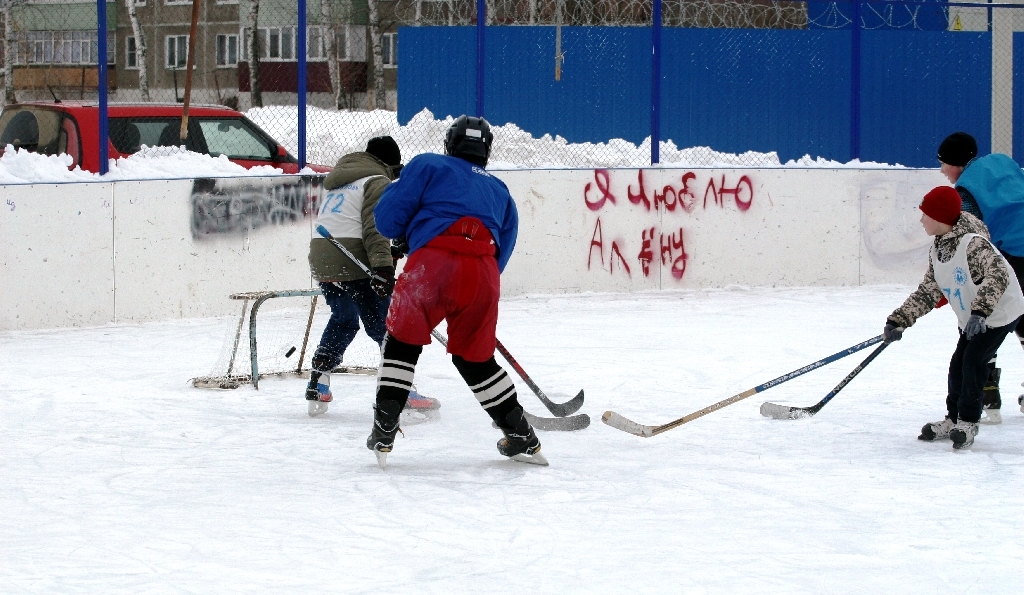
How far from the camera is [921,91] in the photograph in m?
13.3

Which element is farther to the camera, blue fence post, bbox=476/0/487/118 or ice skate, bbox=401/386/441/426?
blue fence post, bbox=476/0/487/118

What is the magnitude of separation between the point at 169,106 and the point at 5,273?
2069 millimetres

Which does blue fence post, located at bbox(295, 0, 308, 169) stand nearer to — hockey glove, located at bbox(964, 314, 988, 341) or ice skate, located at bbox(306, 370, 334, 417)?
ice skate, located at bbox(306, 370, 334, 417)

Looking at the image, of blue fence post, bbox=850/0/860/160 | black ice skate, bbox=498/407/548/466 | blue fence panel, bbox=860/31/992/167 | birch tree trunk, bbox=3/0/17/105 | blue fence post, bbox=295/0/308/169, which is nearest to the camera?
black ice skate, bbox=498/407/548/466

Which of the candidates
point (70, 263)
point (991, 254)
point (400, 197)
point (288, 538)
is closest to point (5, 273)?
point (70, 263)

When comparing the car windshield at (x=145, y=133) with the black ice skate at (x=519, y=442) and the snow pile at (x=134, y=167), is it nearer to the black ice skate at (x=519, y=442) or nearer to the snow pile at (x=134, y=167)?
the snow pile at (x=134, y=167)

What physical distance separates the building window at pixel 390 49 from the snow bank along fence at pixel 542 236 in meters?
3.81

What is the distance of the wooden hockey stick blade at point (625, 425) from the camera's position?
5301mm

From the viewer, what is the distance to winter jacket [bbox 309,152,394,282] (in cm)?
566

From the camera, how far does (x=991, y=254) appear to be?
507 cm

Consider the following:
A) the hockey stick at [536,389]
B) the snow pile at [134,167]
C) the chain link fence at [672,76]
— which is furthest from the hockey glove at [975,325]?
the chain link fence at [672,76]

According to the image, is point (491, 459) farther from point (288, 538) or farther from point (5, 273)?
→ point (5, 273)

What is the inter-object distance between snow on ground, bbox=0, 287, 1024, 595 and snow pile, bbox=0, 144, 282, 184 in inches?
42.7

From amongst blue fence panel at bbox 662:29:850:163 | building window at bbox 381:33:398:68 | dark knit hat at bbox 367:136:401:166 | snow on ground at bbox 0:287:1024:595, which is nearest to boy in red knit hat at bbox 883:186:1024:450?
snow on ground at bbox 0:287:1024:595
